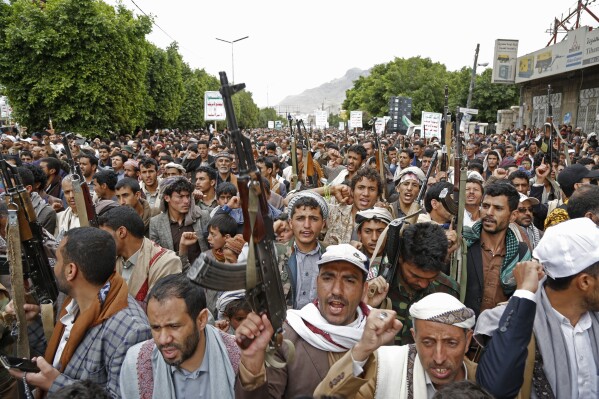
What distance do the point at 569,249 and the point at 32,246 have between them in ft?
9.30

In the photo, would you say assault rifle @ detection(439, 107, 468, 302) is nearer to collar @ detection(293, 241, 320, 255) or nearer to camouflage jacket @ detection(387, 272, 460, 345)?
camouflage jacket @ detection(387, 272, 460, 345)

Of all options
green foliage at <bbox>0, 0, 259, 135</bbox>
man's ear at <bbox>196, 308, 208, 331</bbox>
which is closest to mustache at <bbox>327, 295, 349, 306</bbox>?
man's ear at <bbox>196, 308, 208, 331</bbox>

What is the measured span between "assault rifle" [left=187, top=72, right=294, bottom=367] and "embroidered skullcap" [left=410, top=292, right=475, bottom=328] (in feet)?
2.05

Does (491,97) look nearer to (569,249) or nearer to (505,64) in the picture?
(505,64)

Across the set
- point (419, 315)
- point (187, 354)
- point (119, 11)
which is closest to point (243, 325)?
point (187, 354)

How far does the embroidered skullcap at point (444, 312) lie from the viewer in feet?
7.03

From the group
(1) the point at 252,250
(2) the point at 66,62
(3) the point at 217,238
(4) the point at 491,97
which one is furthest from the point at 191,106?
(1) the point at 252,250

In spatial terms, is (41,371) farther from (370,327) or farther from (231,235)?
(231,235)

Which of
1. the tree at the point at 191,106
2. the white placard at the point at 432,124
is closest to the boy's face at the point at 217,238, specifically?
the white placard at the point at 432,124

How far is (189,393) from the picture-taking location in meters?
2.30

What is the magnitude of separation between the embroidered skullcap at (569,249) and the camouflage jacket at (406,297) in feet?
3.41

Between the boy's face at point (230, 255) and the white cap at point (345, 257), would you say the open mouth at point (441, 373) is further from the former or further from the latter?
the boy's face at point (230, 255)

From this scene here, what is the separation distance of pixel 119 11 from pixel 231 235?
64.8 feet

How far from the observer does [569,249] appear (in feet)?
6.69
